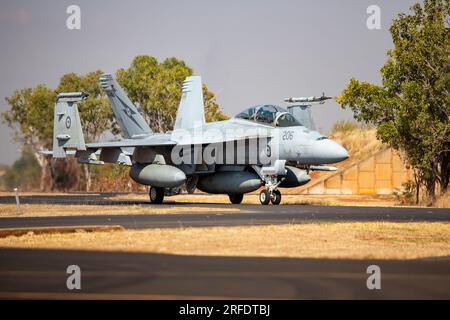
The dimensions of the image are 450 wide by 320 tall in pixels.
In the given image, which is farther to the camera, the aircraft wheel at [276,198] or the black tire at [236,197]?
Answer: the black tire at [236,197]

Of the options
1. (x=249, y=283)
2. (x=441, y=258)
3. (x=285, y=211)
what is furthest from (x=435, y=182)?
(x=249, y=283)

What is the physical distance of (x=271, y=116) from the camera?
34562 millimetres

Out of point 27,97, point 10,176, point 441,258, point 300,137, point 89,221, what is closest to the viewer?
point 441,258

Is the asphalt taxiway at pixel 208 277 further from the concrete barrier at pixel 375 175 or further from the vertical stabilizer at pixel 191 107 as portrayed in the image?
the concrete barrier at pixel 375 175

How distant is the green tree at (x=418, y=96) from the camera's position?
37062 mm

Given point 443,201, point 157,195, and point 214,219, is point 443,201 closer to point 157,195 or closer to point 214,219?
point 157,195

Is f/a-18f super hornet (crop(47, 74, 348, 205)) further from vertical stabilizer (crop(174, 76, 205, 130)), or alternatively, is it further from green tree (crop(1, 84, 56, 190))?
green tree (crop(1, 84, 56, 190))

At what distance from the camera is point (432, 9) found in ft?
126

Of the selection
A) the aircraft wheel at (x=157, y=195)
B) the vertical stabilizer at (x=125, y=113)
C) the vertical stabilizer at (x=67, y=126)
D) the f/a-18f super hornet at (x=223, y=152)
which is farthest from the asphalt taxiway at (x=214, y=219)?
the vertical stabilizer at (x=125, y=113)

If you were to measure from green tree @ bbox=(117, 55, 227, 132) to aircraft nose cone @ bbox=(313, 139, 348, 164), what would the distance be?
4066 centimetres

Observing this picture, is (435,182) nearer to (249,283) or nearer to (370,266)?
(370,266)

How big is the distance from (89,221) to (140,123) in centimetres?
1906

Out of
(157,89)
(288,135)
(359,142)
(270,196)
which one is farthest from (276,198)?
(157,89)

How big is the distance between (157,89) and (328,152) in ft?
141
